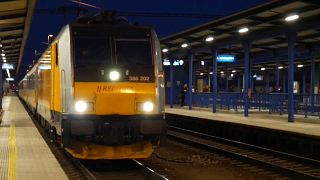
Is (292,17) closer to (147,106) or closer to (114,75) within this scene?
(147,106)

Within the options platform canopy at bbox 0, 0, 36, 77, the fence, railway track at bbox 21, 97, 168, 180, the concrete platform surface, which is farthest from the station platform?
the fence

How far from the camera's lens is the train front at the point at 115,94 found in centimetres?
1019

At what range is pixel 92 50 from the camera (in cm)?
1070

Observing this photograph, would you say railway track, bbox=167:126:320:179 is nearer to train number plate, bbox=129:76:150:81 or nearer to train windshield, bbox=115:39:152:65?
train number plate, bbox=129:76:150:81

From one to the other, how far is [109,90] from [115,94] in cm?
15

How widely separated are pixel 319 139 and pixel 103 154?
270 inches

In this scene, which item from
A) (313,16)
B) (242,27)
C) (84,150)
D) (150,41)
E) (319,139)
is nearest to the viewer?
(84,150)

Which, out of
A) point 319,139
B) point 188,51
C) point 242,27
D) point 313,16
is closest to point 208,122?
point 242,27

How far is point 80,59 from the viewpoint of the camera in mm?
10547

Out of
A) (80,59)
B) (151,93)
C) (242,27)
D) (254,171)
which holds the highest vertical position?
(242,27)

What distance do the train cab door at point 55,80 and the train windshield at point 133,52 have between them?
1583 millimetres

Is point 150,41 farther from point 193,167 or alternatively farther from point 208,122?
point 208,122

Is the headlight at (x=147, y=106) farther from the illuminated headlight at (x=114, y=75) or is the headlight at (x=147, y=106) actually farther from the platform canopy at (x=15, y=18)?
the platform canopy at (x=15, y=18)

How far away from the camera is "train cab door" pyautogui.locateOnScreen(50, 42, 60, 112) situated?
11523mm
